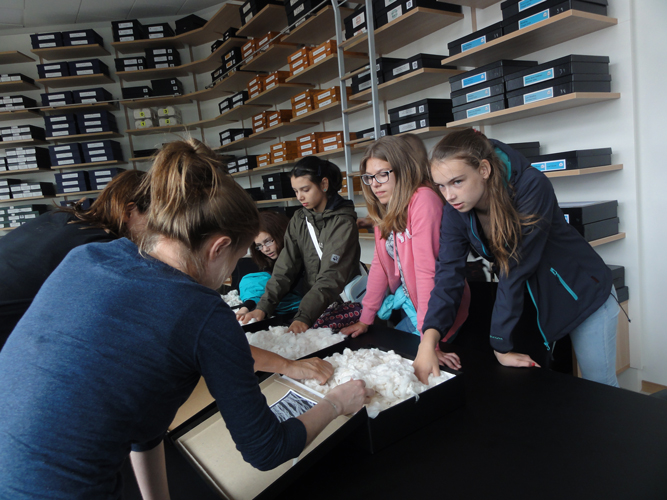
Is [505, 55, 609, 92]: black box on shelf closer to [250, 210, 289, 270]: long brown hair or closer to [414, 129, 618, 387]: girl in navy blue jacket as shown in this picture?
[414, 129, 618, 387]: girl in navy blue jacket

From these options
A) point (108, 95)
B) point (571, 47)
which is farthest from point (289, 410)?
point (108, 95)

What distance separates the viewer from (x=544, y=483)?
2.20ft

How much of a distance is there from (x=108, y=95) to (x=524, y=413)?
5.64m

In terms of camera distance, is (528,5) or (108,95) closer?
(528,5)

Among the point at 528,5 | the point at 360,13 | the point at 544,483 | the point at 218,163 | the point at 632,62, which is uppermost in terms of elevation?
the point at 360,13

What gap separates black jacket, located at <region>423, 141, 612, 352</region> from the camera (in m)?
1.21

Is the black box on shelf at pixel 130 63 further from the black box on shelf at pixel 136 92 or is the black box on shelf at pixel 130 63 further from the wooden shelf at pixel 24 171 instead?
the wooden shelf at pixel 24 171

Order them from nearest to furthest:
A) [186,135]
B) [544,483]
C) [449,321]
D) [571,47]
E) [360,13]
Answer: [544,483] < [186,135] < [449,321] < [571,47] < [360,13]

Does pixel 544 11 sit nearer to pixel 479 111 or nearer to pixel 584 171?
pixel 479 111

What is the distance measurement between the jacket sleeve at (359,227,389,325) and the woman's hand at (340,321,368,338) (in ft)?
0.32

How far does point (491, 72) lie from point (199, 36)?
3819 mm

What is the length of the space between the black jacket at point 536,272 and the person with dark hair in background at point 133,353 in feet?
2.39

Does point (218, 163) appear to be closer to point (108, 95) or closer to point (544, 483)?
point (544, 483)

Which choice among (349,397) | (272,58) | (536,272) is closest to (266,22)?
(272,58)
